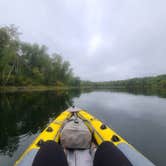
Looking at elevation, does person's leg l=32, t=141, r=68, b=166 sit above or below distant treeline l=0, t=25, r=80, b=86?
below

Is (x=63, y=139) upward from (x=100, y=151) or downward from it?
downward

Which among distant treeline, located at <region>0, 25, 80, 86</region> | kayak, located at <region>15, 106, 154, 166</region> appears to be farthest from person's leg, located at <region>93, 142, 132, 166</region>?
distant treeline, located at <region>0, 25, 80, 86</region>

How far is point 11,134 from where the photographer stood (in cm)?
446

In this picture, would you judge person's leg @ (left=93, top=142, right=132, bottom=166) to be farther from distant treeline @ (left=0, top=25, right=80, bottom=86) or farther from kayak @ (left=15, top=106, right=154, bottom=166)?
distant treeline @ (left=0, top=25, right=80, bottom=86)

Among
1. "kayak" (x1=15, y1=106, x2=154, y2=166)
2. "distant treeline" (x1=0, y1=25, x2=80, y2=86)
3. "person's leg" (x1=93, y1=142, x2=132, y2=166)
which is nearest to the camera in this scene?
"person's leg" (x1=93, y1=142, x2=132, y2=166)

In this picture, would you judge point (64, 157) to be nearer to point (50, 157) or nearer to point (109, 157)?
point (50, 157)

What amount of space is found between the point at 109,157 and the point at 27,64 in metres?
39.0

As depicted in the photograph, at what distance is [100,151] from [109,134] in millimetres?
983

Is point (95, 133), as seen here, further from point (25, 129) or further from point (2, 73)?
point (2, 73)

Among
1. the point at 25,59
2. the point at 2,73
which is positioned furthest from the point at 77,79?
the point at 2,73

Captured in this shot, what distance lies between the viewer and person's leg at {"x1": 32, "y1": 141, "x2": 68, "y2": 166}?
151cm

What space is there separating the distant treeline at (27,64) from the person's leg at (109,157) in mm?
26848

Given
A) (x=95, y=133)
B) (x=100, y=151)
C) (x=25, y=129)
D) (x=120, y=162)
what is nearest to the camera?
(x=120, y=162)

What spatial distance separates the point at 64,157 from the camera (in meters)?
1.70
